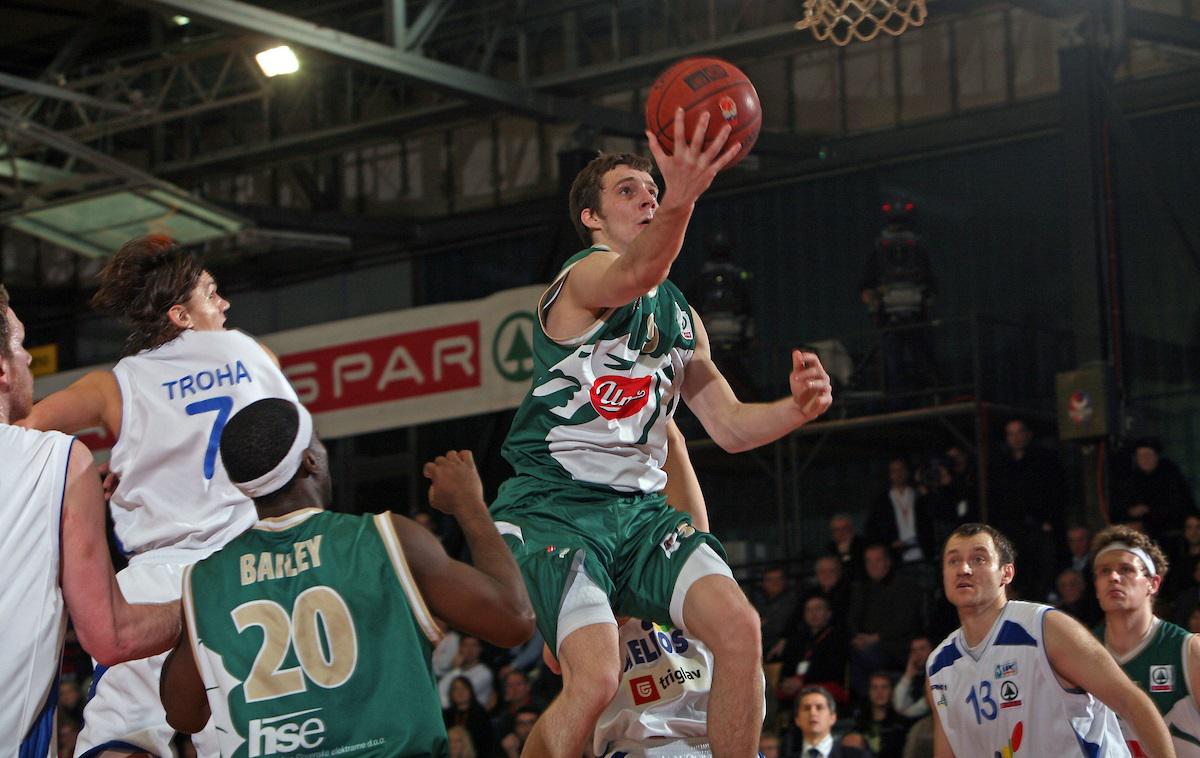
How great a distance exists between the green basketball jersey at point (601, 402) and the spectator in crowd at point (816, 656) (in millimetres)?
7211

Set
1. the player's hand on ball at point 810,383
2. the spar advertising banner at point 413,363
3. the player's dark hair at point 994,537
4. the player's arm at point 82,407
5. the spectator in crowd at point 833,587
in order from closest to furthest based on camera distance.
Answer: the player's arm at point 82,407 → the player's hand on ball at point 810,383 → the player's dark hair at point 994,537 → the spectator in crowd at point 833,587 → the spar advertising banner at point 413,363

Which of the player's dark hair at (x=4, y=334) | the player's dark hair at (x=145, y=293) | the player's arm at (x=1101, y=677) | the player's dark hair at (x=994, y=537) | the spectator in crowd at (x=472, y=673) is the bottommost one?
the spectator in crowd at (x=472, y=673)

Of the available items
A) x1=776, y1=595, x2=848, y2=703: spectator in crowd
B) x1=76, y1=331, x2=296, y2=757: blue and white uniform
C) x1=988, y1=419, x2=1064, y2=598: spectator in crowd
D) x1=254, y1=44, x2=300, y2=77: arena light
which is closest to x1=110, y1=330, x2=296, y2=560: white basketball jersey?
x1=76, y1=331, x2=296, y2=757: blue and white uniform

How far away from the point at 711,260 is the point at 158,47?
24.5 feet

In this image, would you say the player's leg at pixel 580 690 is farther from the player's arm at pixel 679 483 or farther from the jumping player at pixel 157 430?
the player's arm at pixel 679 483

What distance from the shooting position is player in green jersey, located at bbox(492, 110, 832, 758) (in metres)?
5.02

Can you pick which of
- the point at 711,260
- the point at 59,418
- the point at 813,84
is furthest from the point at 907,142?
the point at 59,418

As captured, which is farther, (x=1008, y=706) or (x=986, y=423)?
(x=986, y=423)

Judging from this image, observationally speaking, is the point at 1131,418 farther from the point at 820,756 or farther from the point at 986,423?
the point at 820,756

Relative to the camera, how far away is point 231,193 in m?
22.8

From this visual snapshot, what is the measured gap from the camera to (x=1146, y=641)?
7.43 meters

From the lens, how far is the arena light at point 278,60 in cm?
1484

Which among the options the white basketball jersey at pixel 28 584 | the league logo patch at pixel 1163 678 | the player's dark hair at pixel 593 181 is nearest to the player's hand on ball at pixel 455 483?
the white basketball jersey at pixel 28 584

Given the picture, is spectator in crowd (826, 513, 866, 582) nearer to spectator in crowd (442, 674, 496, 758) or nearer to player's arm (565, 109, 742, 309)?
spectator in crowd (442, 674, 496, 758)
